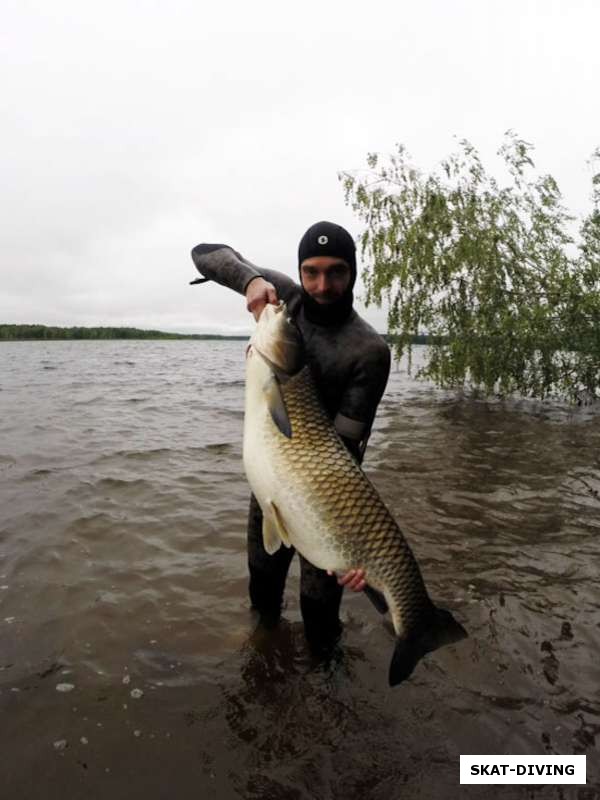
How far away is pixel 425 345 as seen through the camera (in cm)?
1727

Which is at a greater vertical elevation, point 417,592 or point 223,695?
point 417,592

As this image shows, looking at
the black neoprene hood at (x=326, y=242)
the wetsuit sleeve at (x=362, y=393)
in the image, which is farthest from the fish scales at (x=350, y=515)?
the black neoprene hood at (x=326, y=242)

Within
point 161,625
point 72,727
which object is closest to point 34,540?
point 161,625

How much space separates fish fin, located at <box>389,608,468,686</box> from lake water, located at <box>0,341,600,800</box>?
700mm

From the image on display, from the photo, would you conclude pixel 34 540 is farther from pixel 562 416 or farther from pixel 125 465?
pixel 562 416

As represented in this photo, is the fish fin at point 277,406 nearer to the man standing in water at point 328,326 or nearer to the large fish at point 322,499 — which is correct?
the large fish at point 322,499

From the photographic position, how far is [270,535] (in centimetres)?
292

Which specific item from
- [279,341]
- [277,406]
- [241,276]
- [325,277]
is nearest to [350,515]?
[277,406]

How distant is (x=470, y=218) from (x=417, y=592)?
588 inches

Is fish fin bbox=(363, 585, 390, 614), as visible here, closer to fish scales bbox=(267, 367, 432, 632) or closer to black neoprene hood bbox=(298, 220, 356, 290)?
fish scales bbox=(267, 367, 432, 632)

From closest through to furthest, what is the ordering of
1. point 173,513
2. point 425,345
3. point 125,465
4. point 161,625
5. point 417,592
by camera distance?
point 417,592, point 161,625, point 173,513, point 125,465, point 425,345

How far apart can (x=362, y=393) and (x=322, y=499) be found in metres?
0.77

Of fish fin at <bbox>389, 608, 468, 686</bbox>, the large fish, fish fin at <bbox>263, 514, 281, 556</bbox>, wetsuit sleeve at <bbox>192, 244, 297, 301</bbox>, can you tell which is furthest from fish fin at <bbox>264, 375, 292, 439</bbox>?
fish fin at <bbox>389, 608, 468, 686</bbox>

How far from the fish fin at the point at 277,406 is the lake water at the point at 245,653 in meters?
1.94
